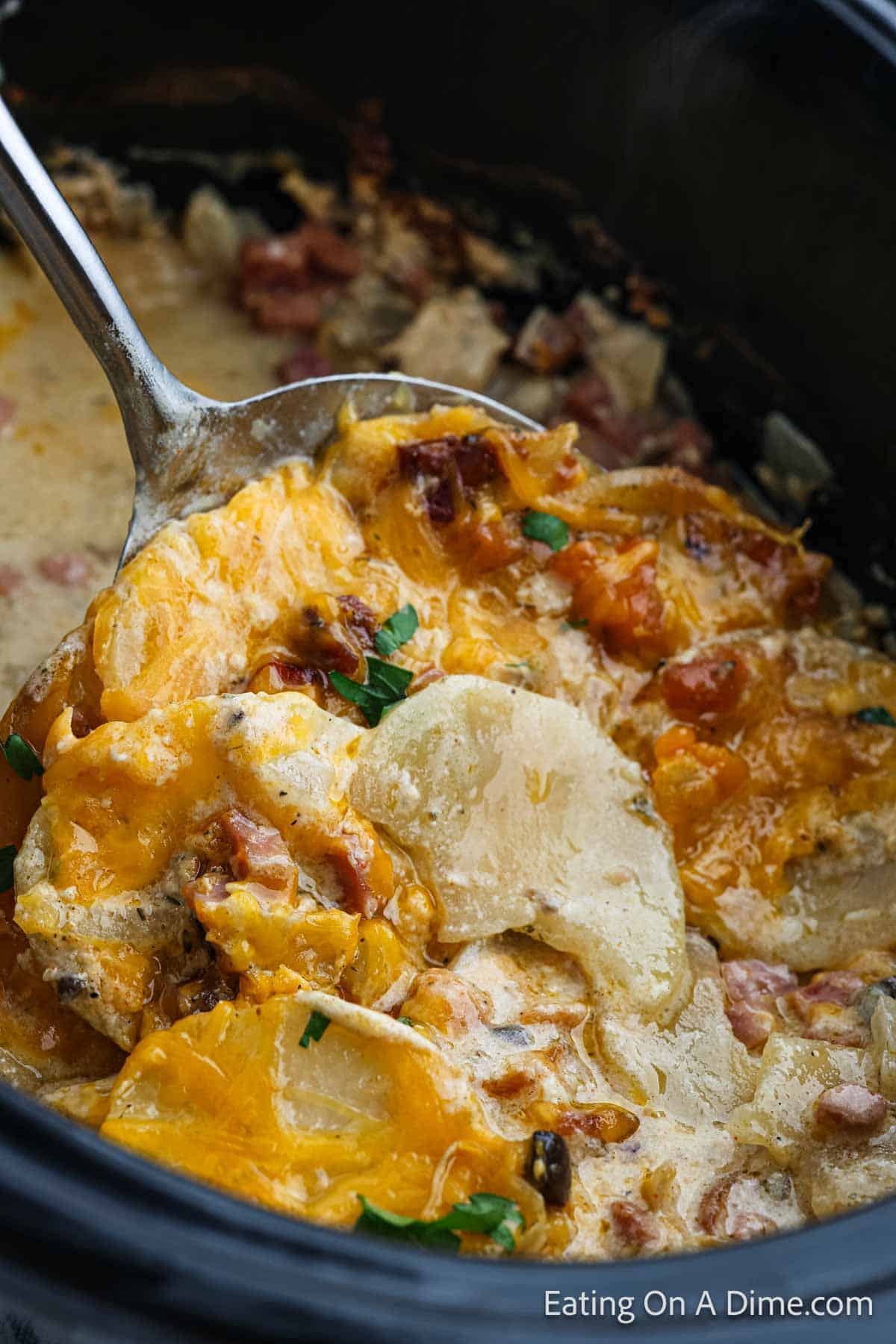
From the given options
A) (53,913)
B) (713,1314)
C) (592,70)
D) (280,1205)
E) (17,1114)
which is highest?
→ (592,70)

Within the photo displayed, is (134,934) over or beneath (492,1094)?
beneath

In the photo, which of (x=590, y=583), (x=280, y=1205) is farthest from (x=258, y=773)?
(x=590, y=583)

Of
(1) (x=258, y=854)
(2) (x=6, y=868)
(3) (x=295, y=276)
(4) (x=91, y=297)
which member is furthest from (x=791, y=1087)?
(3) (x=295, y=276)

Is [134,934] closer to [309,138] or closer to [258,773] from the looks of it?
[258,773]

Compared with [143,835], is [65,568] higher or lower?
lower

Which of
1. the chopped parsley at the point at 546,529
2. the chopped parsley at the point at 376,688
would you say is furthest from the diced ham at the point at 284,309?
the chopped parsley at the point at 376,688

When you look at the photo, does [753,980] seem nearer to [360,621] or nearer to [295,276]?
[360,621]

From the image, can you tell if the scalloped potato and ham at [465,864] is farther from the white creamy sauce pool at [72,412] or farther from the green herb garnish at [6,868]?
the white creamy sauce pool at [72,412]
